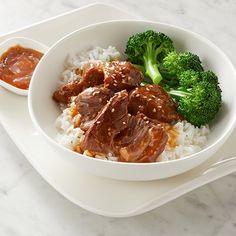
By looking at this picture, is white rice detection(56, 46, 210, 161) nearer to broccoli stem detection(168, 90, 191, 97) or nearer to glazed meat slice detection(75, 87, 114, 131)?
glazed meat slice detection(75, 87, 114, 131)

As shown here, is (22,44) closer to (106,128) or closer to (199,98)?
(106,128)

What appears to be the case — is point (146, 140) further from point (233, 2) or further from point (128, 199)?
point (233, 2)

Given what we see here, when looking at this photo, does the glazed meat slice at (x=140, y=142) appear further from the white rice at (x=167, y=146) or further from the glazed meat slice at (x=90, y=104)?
the glazed meat slice at (x=90, y=104)

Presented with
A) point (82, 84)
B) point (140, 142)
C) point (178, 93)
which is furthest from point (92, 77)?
point (140, 142)

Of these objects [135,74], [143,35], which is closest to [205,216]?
[135,74]

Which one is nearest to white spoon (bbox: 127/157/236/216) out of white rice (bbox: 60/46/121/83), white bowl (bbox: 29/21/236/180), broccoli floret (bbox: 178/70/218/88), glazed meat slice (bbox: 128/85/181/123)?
white bowl (bbox: 29/21/236/180)

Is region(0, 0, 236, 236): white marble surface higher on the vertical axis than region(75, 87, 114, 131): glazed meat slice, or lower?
lower

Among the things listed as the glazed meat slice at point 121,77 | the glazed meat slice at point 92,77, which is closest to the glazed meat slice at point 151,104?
the glazed meat slice at point 121,77
